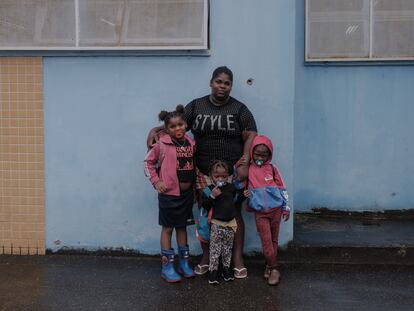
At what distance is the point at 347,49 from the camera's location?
6.62 meters

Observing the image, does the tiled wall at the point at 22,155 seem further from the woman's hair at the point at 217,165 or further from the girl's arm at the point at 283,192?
the girl's arm at the point at 283,192

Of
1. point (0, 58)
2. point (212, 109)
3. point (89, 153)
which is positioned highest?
point (0, 58)

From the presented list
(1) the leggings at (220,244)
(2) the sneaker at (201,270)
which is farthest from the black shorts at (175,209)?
(2) the sneaker at (201,270)

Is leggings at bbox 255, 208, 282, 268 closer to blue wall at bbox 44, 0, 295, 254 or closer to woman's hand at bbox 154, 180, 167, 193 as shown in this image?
blue wall at bbox 44, 0, 295, 254

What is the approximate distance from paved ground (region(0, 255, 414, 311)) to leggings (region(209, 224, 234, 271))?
19cm

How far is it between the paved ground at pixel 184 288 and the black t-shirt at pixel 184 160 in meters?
0.91

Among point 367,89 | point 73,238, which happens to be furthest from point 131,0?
point 367,89

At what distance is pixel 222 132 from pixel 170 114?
1.58 ft

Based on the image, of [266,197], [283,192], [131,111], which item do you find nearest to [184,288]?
[266,197]

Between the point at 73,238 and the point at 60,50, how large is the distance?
181 centimetres

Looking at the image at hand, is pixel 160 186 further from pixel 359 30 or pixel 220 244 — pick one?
pixel 359 30

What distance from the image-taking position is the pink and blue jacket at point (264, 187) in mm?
5121

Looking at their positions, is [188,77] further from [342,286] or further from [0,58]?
[342,286]

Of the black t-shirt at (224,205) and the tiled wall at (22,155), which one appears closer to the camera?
the black t-shirt at (224,205)
